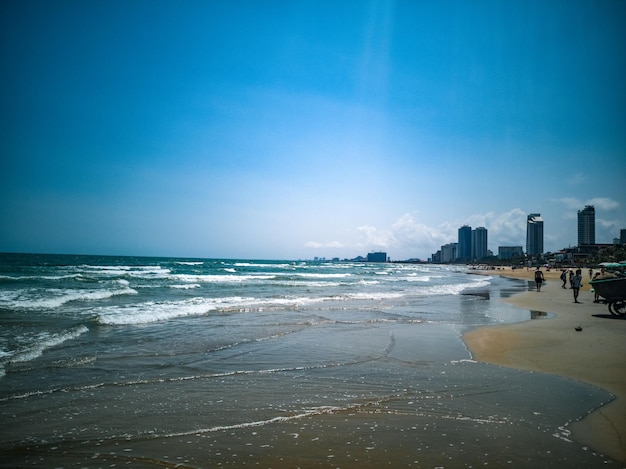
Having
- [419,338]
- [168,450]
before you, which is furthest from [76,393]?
[419,338]

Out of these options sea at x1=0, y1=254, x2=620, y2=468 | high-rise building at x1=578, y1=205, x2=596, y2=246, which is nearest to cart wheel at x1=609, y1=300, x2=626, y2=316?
sea at x1=0, y1=254, x2=620, y2=468

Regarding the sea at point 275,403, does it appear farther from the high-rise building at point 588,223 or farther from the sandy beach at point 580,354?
the high-rise building at point 588,223

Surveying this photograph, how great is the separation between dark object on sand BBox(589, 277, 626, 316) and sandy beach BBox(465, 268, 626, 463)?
0.70m

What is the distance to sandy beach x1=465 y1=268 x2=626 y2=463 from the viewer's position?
4.69 m

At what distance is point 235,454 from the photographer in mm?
4133

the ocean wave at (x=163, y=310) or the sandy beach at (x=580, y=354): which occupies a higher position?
the sandy beach at (x=580, y=354)

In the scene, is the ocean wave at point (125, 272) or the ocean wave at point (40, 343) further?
the ocean wave at point (125, 272)

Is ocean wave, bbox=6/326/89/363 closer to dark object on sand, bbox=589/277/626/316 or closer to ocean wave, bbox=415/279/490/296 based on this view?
dark object on sand, bbox=589/277/626/316

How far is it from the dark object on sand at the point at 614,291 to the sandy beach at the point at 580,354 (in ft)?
2.29

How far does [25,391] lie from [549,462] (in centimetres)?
792

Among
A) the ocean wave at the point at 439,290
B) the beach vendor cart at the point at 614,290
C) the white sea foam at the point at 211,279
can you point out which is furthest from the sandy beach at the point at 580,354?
the white sea foam at the point at 211,279

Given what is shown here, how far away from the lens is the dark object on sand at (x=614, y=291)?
14567 mm

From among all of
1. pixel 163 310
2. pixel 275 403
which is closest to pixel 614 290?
pixel 275 403

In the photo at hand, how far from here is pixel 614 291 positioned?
1492cm
